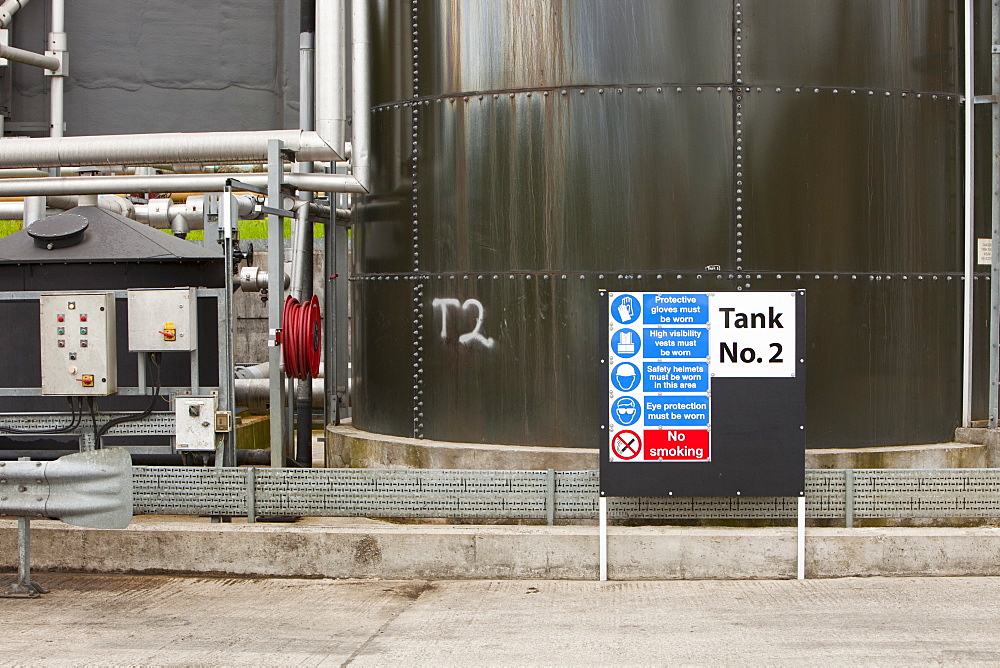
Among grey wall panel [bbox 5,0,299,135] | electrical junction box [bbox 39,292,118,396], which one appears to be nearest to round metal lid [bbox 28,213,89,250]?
electrical junction box [bbox 39,292,118,396]

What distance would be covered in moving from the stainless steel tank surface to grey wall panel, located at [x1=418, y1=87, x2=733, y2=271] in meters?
0.02

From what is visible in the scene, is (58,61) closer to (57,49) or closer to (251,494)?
(57,49)

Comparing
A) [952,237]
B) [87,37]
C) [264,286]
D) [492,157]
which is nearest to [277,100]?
[87,37]

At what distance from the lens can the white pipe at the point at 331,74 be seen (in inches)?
424

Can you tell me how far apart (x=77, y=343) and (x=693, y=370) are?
5144mm

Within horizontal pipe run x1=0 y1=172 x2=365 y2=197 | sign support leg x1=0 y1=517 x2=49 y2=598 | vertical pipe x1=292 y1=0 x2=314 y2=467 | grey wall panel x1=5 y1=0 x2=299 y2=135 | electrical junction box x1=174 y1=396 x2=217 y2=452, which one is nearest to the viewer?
sign support leg x1=0 y1=517 x2=49 y2=598

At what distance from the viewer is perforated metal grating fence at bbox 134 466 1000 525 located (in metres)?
8.36

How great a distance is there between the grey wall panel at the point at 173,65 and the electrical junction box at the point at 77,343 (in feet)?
41.2

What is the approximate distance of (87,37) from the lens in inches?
850

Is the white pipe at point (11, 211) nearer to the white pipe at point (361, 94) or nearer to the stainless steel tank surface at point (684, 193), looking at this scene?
the white pipe at point (361, 94)

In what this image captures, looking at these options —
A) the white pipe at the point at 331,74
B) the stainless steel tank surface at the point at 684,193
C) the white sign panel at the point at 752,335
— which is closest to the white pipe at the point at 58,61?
the white pipe at the point at 331,74

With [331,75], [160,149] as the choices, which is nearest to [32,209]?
[160,149]

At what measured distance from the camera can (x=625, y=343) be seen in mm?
8008

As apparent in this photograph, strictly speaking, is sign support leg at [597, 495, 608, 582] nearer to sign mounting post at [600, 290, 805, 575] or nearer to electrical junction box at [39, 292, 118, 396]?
sign mounting post at [600, 290, 805, 575]
